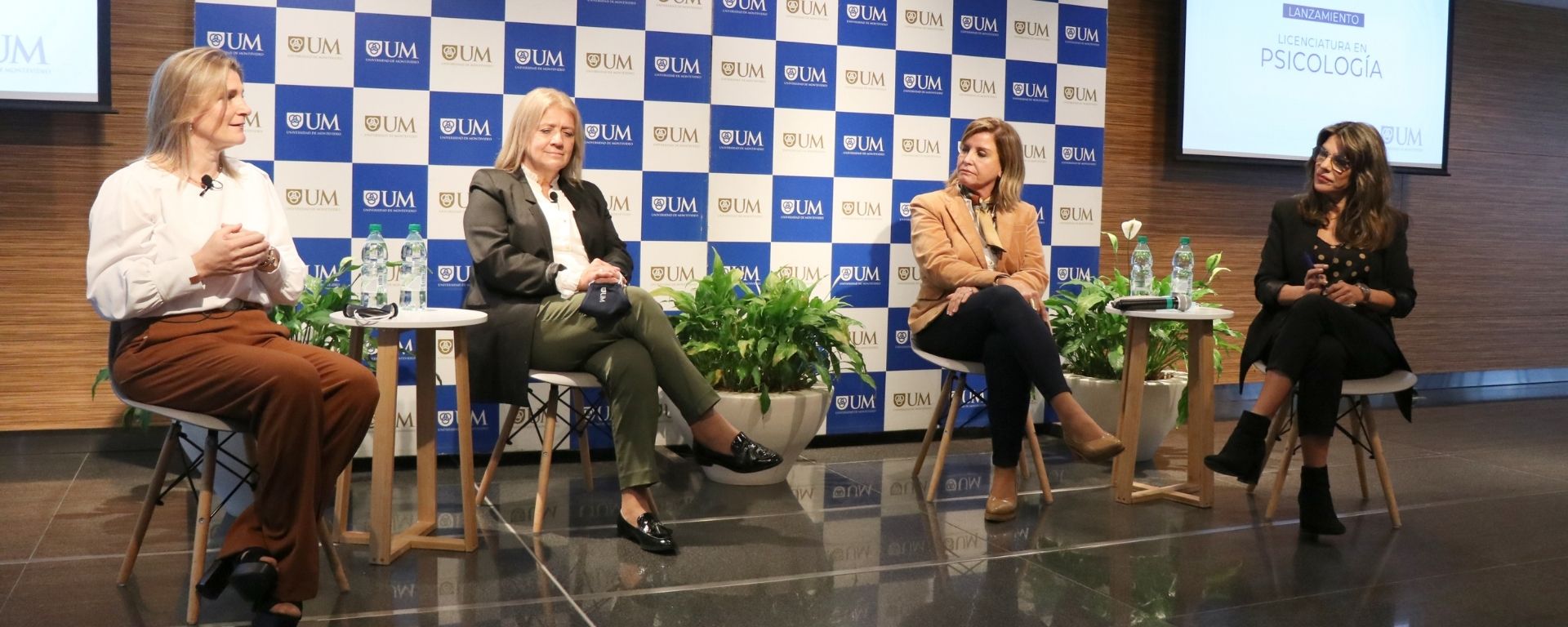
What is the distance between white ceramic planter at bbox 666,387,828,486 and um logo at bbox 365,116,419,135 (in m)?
1.30

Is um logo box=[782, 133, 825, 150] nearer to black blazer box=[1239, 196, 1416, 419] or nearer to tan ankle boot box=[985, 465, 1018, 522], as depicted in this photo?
tan ankle boot box=[985, 465, 1018, 522]

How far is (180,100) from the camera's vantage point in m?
2.59

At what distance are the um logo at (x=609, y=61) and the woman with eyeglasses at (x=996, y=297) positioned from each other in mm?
1063

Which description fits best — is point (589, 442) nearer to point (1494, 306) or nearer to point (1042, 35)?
point (1042, 35)

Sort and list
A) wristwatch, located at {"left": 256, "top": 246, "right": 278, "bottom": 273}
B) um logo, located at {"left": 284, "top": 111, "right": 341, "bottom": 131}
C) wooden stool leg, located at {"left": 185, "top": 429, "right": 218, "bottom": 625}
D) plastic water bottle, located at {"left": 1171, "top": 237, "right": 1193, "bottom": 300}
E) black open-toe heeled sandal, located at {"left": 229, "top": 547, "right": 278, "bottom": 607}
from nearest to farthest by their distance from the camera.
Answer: black open-toe heeled sandal, located at {"left": 229, "top": 547, "right": 278, "bottom": 607}, wooden stool leg, located at {"left": 185, "top": 429, "right": 218, "bottom": 625}, wristwatch, located at {"left": 256, "top": 246, "right": 278, "bottom": 273}, um logo, located at {"left": 284, "top": 111, "right": 341, "bottom": 131}, plastic water bottle, located at {"left": 1171, "top": 237, "right": 1193, "bottom": 300}

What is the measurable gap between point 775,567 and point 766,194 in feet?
5.58

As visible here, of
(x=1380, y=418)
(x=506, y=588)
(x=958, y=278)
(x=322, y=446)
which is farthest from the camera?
(x=1380, y=418)

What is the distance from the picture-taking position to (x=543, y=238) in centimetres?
344

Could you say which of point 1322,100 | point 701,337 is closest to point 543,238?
point 701,337

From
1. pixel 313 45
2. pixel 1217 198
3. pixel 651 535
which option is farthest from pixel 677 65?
pixel 1217 198

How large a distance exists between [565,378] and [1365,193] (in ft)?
7.74

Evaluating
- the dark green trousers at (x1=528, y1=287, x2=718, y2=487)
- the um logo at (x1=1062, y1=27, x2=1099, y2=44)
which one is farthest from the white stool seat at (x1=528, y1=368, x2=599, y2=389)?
the um logo at (x1=1062, y1=27, x2=1099, y2=44)

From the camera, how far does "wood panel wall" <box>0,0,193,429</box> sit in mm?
3848

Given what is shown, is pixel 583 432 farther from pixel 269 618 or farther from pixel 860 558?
pixel 269 618
